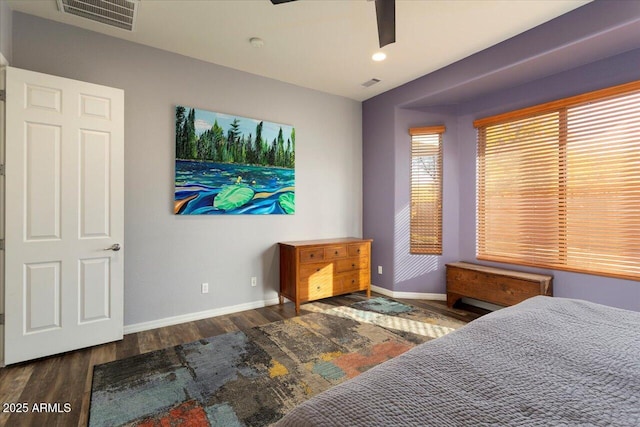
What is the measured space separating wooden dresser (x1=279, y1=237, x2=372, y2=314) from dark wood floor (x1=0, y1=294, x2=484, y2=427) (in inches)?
13.4

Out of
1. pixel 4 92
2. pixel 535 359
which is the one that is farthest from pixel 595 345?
pixel 4 92

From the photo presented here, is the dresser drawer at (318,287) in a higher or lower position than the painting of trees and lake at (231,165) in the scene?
lower

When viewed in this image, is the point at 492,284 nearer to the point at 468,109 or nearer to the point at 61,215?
the point at 468,109

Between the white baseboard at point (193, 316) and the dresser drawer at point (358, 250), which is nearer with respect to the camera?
the white baseboard at point (193, 316)

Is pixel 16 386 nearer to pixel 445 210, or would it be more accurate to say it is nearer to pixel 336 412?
pixel 336 412

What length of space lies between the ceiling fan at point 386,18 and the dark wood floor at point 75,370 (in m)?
2.72

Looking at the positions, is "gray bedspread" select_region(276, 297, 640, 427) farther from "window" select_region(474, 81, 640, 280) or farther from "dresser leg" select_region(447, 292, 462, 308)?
"dresser leg" select_region(447, 292, 462, 308)

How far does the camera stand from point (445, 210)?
4066mm

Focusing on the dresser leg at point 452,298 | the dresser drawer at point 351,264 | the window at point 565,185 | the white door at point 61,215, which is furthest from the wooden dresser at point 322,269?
the white door at point 61,215

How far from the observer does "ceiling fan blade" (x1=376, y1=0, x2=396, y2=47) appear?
66.1 inches

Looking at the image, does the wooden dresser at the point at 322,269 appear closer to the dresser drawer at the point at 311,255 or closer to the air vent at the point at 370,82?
the dresser drawer at the point at 311,255

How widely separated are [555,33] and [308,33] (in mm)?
2170

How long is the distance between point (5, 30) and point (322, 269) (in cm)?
361

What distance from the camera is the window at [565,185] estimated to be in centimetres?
272
